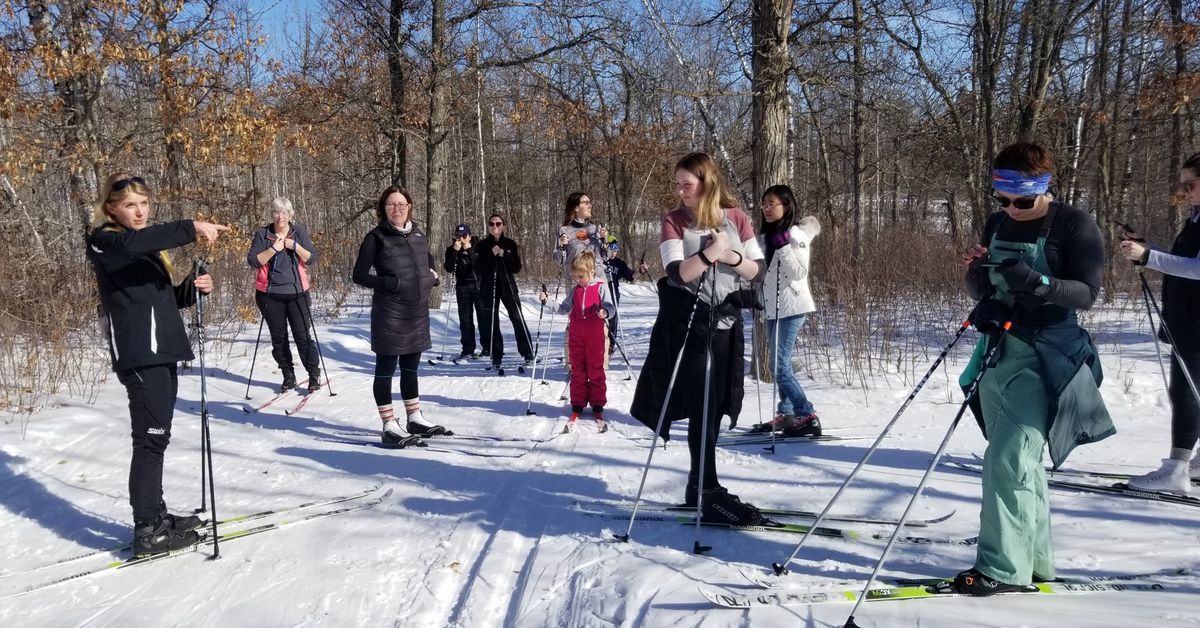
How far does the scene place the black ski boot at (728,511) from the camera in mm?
3590

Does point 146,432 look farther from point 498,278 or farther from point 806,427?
point 498,278

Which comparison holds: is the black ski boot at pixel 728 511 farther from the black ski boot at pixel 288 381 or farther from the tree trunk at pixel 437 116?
the tree trunk at pixel 437 116

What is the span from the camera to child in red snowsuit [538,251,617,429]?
6070mm

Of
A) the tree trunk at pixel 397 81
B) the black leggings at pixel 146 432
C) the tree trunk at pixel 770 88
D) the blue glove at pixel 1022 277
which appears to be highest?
the tree trunk at pixel 397 81

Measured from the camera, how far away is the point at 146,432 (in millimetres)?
3539

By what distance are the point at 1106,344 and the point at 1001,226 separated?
258 inches

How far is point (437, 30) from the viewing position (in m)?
12.5

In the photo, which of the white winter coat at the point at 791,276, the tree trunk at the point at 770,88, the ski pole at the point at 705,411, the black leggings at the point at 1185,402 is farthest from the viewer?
the tree trunk at the point at 770,88

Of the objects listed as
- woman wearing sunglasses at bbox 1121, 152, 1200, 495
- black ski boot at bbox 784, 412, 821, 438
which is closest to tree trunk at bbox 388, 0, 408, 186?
black ski boot at bbox 784, 412, 821, 438

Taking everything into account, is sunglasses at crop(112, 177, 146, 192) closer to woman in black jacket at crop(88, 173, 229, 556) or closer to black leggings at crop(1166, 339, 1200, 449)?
woman in black jacket at crop(88, 173, 229, 556)

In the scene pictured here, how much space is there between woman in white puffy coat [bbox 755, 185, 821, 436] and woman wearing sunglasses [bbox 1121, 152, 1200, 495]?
6.50 feet

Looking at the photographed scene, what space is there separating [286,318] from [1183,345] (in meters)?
7.40

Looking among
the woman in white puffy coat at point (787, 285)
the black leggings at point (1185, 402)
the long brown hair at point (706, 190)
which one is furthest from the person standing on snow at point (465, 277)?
the black leggings at point (1185, 402)

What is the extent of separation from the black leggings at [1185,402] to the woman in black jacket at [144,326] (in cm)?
519
